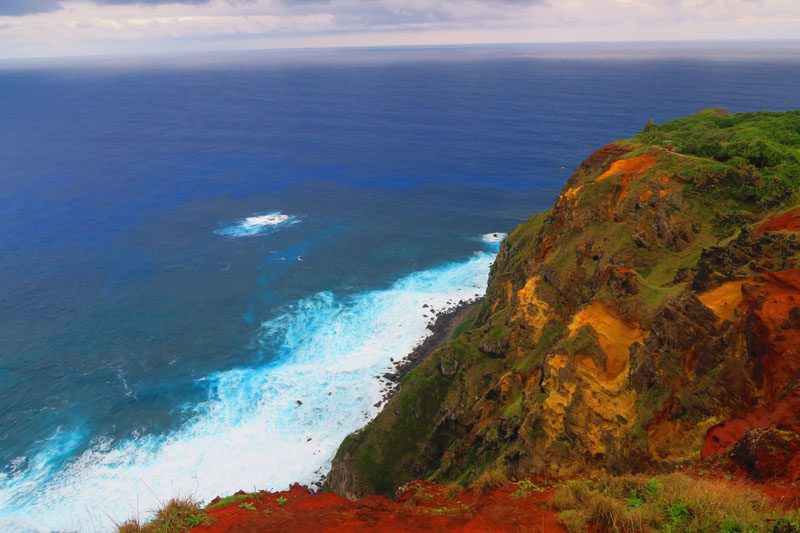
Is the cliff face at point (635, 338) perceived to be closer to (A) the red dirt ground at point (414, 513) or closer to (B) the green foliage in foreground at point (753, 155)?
(B) the green foliage in foreground at point (753, 155)

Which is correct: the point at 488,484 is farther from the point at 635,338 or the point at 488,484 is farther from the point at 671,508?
the point at 635,338

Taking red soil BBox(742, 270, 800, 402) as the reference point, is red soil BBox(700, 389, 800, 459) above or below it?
below

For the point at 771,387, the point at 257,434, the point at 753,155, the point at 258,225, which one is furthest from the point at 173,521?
the point at 258,225

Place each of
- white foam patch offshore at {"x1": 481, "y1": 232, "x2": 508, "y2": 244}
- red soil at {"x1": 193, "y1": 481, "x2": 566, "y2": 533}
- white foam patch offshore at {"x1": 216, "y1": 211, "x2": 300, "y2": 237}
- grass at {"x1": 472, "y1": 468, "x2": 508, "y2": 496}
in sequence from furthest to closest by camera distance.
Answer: white foam patch offshore at {"x1": 216, "y1": 211, "x2": 300, "y2": 237}
white foam patch offshore at {"x1": 481, "y1": 232, "x2": 508, "y2": 244}
grass at {"x1": 472, "y1": 468, "x2": 508, "y2": 496}
red soil at {"x1": 193, "y1": 481, "x2": 566, "y2": 533}

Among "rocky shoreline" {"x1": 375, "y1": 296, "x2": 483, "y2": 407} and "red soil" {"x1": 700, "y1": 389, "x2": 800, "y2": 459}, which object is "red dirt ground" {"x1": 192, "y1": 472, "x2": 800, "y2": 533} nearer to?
"red soil" {"x1": 700, "y1": 389, "x2": 800, "y2": 459}

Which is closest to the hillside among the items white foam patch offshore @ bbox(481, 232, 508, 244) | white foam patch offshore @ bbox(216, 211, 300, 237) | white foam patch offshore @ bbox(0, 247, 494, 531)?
white foam patch offshore @ bbox(0, 247, 494, 531)

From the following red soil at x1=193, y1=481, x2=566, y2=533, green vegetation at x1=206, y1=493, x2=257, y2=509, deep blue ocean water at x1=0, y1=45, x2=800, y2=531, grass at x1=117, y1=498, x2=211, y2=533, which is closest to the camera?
red soil at x1=193, y1=481, x2=566, y2=533

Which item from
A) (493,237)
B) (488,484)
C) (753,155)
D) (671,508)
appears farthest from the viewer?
(493,237)

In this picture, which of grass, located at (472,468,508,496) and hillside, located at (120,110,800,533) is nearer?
hillside, located at (120,110,800,533)
